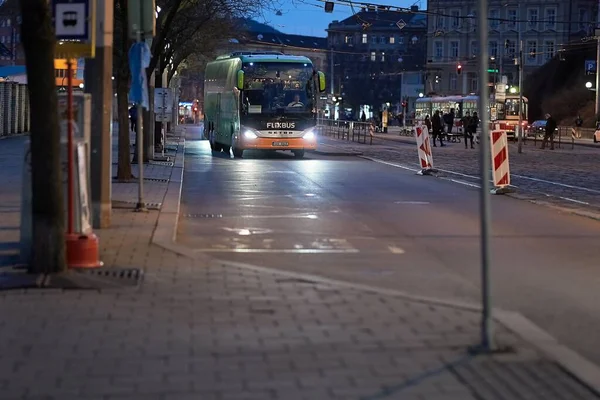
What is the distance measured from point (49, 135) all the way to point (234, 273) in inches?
91.1

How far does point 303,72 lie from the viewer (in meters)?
35.9

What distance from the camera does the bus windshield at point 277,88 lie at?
3522cm

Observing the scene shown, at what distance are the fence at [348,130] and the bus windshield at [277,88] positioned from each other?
17558mm

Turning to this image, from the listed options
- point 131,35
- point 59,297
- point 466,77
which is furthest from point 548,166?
point 466,77

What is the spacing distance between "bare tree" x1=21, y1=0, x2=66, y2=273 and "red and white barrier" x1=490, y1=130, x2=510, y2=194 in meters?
12.1

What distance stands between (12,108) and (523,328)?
4079 centimetres

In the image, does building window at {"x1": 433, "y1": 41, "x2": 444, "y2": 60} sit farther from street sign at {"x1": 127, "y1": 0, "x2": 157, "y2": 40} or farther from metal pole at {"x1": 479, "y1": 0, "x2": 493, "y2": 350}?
metal pole at {"x1": 479, "y1": 0, "x2": 493, "y2": 350}

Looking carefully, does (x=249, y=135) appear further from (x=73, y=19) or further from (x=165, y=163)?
(x=73, y=19)

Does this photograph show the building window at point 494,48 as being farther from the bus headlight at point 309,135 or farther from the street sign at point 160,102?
the street sign at point 160,102

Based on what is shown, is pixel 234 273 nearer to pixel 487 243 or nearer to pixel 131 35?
pixel 487 243

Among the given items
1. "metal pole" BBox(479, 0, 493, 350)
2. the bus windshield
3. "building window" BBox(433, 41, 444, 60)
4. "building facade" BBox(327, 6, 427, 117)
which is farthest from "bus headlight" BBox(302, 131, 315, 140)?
"building facade" BBox(327, 6, 427, 117)

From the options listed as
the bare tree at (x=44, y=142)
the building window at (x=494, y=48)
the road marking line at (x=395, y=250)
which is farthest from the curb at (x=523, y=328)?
the building window at (x=494, y=48)

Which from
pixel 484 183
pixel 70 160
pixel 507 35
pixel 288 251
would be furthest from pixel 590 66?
pixel 484 183

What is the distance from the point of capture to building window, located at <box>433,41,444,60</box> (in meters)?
107
